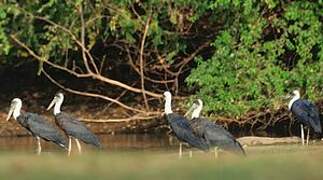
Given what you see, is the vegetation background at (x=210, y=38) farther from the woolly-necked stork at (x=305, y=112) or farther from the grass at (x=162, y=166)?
the grass at (x=162, y=166)

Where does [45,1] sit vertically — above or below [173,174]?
above

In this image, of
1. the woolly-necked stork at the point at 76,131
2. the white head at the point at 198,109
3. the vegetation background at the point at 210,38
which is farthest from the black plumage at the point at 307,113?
the woolly-necked stork at the point at 76,131

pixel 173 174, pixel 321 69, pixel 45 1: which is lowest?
pixel 173 174

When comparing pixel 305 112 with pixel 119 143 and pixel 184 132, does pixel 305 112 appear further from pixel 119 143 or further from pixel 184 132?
pixel 119 143

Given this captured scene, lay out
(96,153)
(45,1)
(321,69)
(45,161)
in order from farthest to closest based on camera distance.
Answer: (45,1)
(321,69)
(96,153)
(45,161)

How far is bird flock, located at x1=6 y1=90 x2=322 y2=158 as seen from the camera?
1966 centimetres

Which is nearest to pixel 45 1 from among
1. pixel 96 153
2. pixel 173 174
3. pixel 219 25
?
pixel 219 25

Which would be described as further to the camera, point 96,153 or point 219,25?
point 219,25

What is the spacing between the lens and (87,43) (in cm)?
2538

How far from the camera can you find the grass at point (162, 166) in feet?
47.8

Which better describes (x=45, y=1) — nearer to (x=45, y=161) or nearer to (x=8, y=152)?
(x=8, y=152)

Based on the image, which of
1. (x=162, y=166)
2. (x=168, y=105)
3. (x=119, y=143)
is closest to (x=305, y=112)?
(x=168, y=105)

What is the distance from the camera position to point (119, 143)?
76.5ft

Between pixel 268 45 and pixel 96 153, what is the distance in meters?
5.10
